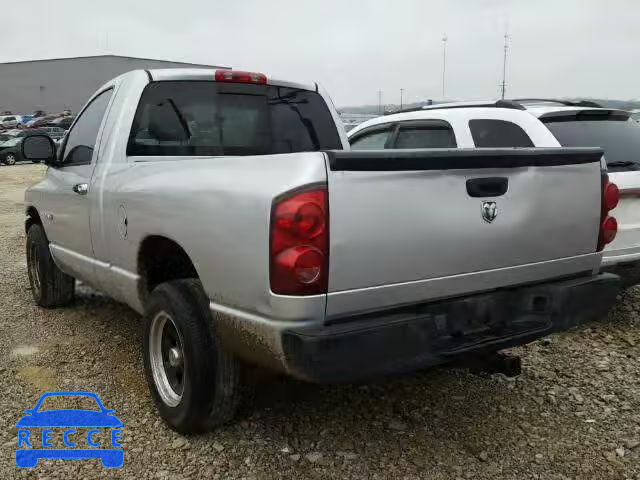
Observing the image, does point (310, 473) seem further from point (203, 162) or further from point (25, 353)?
point (25, 353)

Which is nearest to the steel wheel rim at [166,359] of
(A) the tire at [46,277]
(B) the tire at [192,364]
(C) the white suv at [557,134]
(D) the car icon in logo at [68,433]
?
(B) the tire at [192,364]

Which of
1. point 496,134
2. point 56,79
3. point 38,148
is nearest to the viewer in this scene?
point 38,148

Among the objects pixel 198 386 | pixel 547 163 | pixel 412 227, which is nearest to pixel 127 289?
pixel 198 386

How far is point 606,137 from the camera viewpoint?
4820 millimetres

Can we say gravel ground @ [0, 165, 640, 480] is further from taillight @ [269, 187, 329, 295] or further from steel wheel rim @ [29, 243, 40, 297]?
taillight @ [269, 187, 329, 295]

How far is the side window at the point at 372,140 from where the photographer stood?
593 centimetres

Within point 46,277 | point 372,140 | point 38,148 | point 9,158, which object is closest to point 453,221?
point 38,148

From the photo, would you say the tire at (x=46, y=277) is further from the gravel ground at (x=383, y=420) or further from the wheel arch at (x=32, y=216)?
the gravel ground at (x=383, y=420)

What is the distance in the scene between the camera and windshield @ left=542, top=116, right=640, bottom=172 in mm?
4631

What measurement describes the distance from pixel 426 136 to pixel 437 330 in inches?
129

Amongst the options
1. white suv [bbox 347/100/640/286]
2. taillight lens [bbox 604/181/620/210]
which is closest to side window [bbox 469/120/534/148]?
white suv [bbox 347/100/640/286]

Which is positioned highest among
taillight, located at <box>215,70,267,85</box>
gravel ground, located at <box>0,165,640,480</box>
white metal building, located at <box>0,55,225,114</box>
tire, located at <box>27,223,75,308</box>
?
white metal building, located at <box>0,55,225,114</box>

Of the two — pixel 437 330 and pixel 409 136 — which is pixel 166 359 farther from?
pixel 409 136

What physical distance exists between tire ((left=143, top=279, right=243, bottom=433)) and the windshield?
10.6 ft
